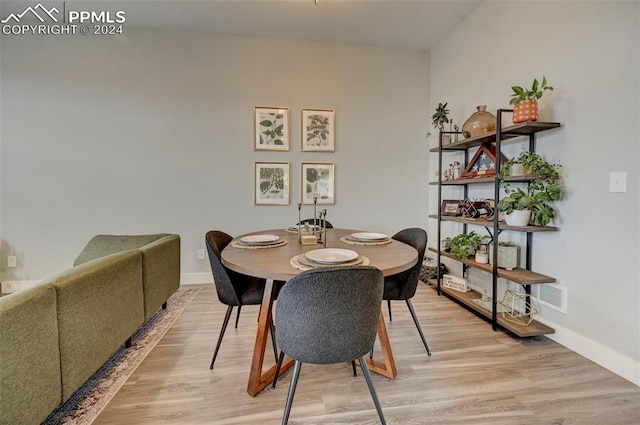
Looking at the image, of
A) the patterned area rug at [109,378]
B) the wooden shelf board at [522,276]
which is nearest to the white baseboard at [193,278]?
the patterned area rug at [109,378]

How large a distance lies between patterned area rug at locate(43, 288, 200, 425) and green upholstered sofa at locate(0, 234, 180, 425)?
150mm

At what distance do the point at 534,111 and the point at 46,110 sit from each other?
4.52 meters

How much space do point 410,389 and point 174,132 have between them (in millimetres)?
3297

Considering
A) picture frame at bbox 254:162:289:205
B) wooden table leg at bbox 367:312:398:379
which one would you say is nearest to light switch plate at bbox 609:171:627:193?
wooden table leg at bbox 367:312:398:379

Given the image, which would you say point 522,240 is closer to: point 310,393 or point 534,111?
point 534,111

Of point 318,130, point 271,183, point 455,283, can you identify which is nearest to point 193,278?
point 271,183

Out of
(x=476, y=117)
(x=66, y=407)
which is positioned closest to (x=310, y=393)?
(x=66, y=407)

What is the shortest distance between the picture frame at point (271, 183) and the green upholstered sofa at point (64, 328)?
150 cm

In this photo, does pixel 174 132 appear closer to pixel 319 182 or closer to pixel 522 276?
pixel 319 182

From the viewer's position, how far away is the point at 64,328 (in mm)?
1319

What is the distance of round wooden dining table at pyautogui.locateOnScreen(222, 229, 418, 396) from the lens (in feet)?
4.41

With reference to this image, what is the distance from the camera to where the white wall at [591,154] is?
5.62 ft

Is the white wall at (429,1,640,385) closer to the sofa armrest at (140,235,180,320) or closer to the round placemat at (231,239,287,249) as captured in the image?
the round placemat at (231,239,287,249)

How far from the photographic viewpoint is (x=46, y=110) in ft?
10.3
